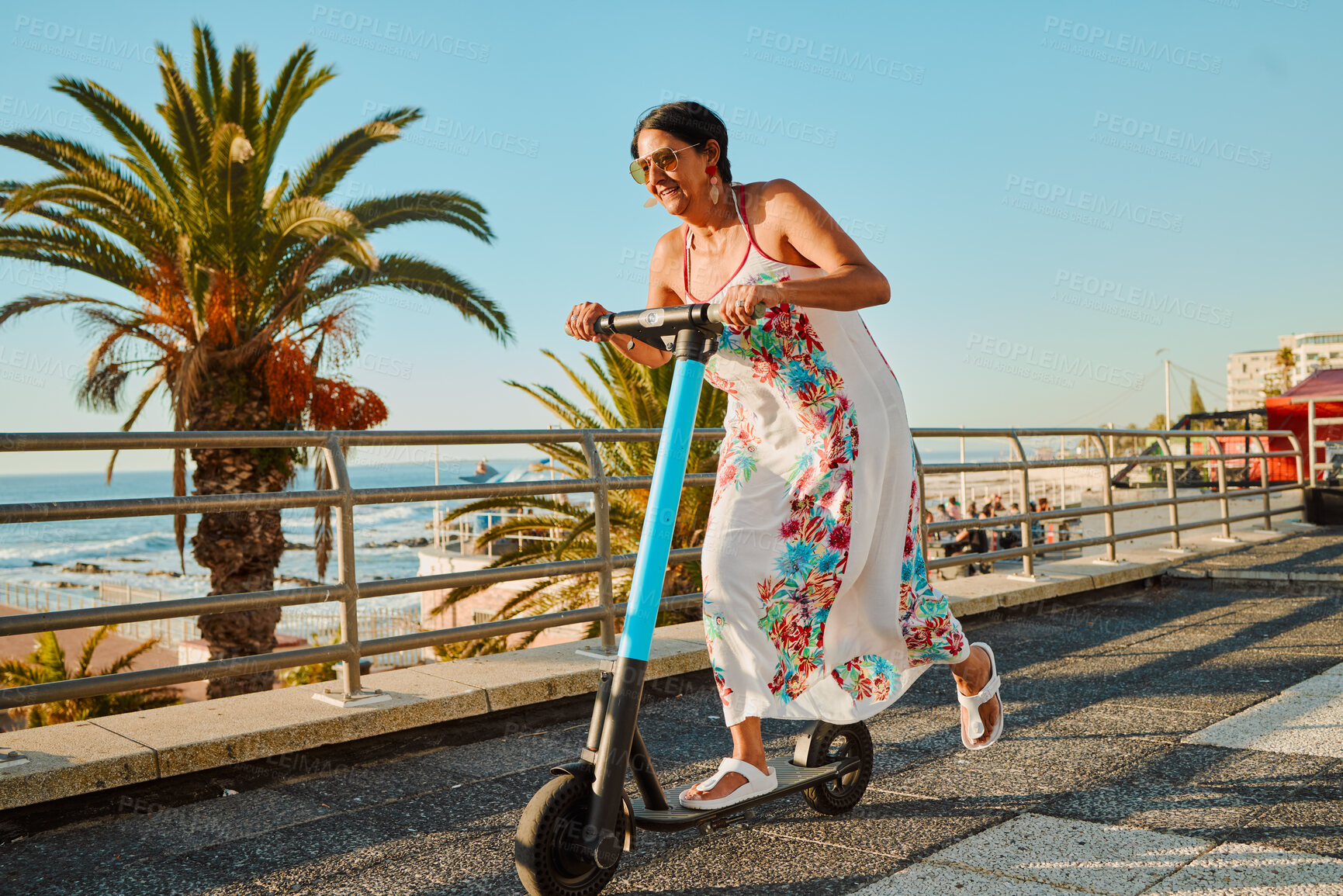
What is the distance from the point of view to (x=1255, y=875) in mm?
2107

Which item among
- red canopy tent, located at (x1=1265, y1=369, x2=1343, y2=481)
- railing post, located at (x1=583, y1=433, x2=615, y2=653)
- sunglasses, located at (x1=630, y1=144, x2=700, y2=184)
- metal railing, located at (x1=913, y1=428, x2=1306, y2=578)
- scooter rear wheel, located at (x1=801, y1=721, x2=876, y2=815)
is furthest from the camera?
red canopy tent, located at (x1=1265, y1=369, x2=1343, y2=481)

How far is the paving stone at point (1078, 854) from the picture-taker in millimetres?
2131

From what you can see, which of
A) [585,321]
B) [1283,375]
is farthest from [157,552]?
[1283,375]

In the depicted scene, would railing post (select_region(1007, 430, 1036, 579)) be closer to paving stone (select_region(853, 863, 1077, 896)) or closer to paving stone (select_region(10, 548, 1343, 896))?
paving stone (select_region(10, 548, 1343, 896))

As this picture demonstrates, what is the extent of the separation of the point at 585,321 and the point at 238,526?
1011 centimetres

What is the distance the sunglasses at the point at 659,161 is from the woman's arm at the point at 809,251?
0.21 m

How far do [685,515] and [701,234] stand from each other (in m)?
8.62

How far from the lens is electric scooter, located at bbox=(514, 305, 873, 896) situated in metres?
1.90

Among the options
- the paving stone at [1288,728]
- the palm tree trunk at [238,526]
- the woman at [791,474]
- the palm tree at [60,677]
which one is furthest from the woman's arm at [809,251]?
the palm tree at [60,677]

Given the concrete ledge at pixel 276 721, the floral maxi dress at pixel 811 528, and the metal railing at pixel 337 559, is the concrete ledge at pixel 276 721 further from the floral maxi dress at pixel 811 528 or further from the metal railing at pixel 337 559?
the floral maxi dress at pixel 811 528

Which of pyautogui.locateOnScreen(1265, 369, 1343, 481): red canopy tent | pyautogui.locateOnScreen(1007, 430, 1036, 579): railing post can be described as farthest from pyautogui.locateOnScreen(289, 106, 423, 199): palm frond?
pyautogui.locateOnScreen(1265, 369, 1343, 481): red canopy tent

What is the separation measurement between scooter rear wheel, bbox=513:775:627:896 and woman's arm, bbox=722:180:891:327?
1022 mm

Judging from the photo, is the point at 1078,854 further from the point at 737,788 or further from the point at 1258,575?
the point at 1258,575

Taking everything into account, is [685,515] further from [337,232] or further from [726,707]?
[726,707]
